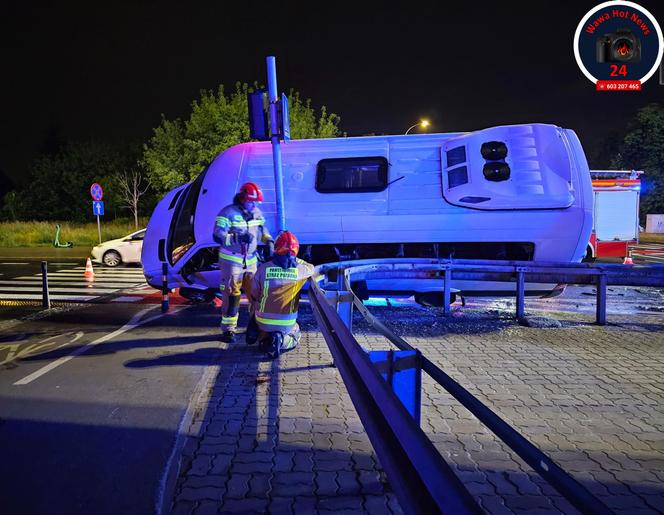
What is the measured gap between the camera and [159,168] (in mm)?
26828

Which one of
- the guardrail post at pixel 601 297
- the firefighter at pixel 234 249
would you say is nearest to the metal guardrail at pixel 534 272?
the guardrail post at pixel 601 297

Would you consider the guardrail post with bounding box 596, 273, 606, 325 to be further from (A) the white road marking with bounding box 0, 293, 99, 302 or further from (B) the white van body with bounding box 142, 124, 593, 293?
(A) the white road marking with bounding box 0, 293, 99, 302

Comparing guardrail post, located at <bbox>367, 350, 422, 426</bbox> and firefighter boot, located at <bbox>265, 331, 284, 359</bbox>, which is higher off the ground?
guardrail post, located at <bbox>367, 350, 422, 426</bbox>

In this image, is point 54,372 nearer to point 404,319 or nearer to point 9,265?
point 404,319

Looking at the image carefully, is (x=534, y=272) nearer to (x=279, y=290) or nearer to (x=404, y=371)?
(x=279, y=290)

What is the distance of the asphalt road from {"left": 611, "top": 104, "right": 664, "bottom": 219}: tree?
39465mm

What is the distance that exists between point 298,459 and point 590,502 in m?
2.32

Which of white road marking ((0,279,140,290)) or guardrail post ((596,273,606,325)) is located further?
white road marking ((0,279,140,290))

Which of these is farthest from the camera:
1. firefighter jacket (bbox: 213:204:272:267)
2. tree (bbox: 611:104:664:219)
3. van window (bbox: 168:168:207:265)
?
tree (bbox: 611:104:664:219)

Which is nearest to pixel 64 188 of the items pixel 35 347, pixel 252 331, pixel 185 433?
pixel 35 347

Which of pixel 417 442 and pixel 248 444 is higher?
pixel 417 442

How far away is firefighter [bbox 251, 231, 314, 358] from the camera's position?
5.20 metres

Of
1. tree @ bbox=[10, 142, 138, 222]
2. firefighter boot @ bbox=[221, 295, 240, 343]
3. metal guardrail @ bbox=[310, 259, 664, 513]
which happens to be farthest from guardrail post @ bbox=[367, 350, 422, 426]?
tree @ bbox=[10, 142, 138, 222]

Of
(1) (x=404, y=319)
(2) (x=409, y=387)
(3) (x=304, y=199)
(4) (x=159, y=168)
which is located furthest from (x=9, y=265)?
(2) (x=409, y=387)
